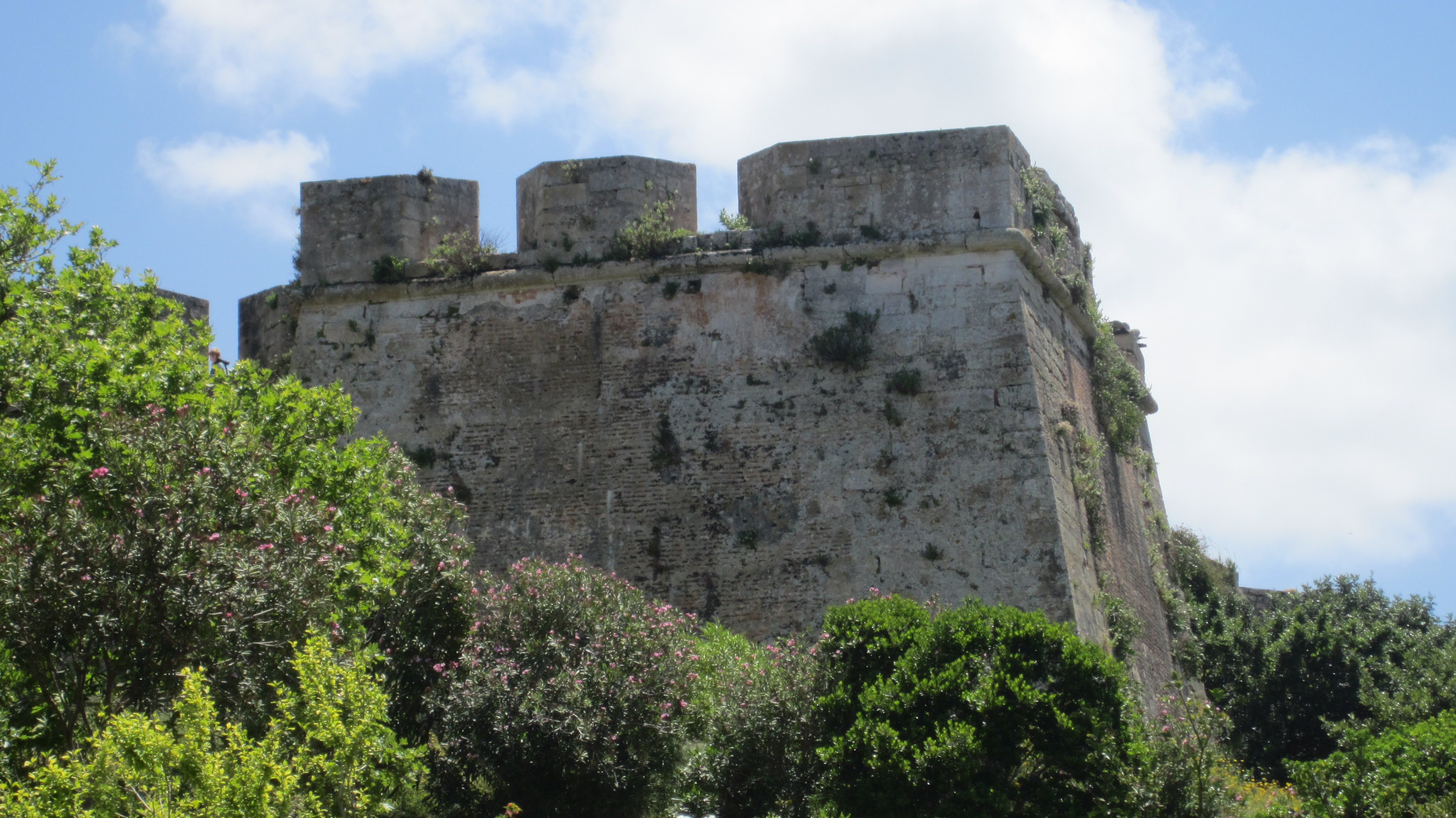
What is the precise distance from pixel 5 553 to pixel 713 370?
23.8 ft

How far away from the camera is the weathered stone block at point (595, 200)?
600 inches

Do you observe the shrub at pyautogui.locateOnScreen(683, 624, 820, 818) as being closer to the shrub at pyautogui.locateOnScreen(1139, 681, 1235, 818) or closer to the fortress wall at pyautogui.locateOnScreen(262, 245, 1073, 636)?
the shrub at pyautogui.locateOnScreen(1139, 681, 1235, 818)

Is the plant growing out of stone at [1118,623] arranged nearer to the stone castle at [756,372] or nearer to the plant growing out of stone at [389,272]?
the stone castle at [756,372]

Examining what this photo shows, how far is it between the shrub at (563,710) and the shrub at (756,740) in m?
0.24

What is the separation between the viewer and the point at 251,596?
888cm

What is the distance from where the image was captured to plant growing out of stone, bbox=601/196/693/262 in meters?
15.1

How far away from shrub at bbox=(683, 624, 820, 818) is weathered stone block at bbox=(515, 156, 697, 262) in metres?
5.22

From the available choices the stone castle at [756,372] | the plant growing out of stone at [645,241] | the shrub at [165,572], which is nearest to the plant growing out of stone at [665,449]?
the stone castle at [756,372]

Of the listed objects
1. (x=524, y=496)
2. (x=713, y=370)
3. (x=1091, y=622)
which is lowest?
(x=1091, y=622)

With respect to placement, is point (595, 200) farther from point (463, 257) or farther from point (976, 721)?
point (976, 721)

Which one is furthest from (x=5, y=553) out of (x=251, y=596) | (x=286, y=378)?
(x=286, y=378)

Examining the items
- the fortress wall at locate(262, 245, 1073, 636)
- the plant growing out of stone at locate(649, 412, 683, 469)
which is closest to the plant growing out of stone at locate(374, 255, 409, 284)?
the fortress wall at locate(262, 245, 1073, 636)

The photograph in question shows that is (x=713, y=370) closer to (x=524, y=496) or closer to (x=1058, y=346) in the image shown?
(x=524, y=496)

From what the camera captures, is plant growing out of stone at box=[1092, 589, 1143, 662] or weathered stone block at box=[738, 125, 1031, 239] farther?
weathered stone block at box=[738, 125, 1031, 239]
